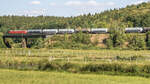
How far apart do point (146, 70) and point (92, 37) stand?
2911 inches

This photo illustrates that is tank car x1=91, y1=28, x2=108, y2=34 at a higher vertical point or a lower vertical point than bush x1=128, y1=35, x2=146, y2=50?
higher

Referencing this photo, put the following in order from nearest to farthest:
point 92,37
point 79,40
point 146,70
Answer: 1. point 146,70
2. point 79,40
3. point 92,37

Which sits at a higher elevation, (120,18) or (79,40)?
(120,18)

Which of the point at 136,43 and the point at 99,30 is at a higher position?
the point at 99,30

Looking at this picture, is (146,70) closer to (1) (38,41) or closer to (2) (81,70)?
(2) (81,70)

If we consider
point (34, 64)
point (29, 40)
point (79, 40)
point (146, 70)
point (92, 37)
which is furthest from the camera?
point (29, 40)

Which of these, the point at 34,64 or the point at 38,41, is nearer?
the point at 34,64

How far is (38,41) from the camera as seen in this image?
108062 millimetres

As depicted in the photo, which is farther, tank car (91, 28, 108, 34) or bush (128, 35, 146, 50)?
tank car (91, 28, 108, 34)

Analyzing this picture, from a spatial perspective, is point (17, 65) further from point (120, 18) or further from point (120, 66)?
point (120, 18)

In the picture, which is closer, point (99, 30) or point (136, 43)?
point (136, 43)

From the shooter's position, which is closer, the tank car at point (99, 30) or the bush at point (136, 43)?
the bush at point (136, 43)

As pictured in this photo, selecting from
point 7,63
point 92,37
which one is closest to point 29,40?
point 92,37

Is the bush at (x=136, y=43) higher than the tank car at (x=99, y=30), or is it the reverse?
the tank car at (x=99, y=30)
